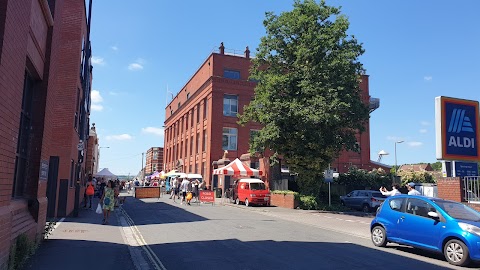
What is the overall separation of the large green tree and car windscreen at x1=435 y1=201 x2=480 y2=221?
1589cm

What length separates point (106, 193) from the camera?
54.4 feet

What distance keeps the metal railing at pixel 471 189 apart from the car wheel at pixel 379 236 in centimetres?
730

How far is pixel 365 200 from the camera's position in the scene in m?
29.3

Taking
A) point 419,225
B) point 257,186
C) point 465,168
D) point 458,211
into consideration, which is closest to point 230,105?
point 257,186

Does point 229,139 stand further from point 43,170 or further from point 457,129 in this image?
point 43,170

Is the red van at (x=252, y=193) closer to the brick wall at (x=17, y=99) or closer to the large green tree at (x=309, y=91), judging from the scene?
the large green tree at (x=309, y=91)

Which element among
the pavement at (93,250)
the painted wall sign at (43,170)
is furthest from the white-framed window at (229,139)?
the painted wall sign at (43,170)

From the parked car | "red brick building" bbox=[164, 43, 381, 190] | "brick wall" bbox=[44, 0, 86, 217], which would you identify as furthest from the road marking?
"red brick building" bbox=[164, 43, 381, 190]

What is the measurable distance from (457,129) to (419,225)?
10694 mm

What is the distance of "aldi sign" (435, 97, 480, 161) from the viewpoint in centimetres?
1895

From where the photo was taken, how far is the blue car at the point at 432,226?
9430mm

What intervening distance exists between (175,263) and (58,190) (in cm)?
1129

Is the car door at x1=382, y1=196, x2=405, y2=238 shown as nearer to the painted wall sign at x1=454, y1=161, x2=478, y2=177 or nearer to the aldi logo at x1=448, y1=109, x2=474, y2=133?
the painted wall sign at x1=454, y1=161, x2=478, y2=177

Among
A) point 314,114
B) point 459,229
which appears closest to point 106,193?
point 459,229
